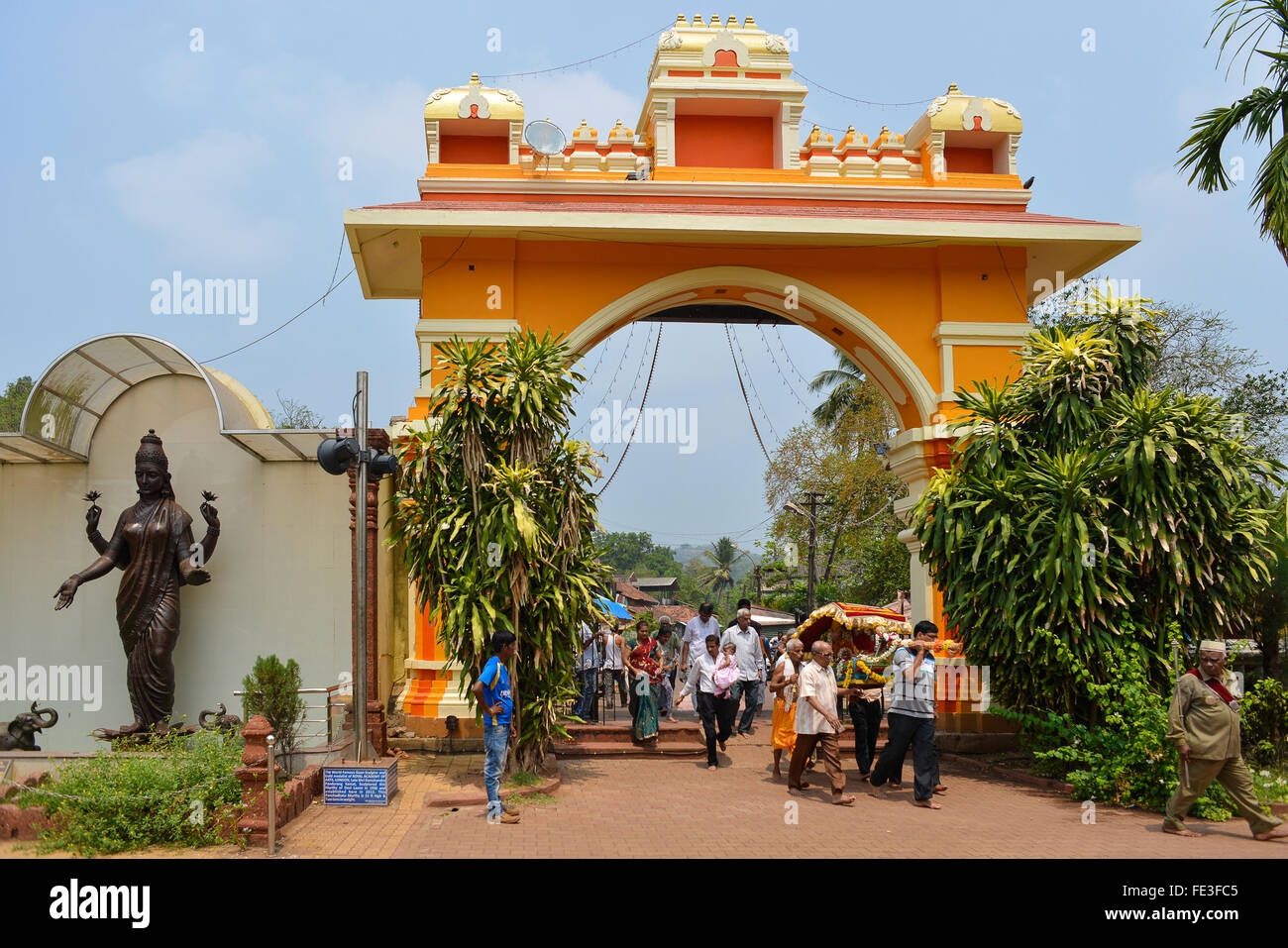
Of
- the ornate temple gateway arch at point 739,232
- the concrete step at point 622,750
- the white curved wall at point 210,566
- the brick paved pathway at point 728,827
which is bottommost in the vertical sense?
the concrete step at point 622,750

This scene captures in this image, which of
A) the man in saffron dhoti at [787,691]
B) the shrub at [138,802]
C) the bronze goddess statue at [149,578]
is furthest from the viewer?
the bronze goddess statue at [149,578]

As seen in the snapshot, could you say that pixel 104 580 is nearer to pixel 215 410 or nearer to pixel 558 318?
pixel 215 410

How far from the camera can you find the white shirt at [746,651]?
1340cm

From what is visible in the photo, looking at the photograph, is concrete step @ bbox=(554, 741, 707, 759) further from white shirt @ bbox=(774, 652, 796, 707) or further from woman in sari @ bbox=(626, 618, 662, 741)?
white shirt @ bbox=(774, 652, 796, 707)

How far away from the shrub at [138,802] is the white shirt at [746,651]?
21.5 ft

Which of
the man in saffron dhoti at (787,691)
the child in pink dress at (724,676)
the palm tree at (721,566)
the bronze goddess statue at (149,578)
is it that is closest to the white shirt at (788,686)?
the man in saffron dhoti at (787,691)

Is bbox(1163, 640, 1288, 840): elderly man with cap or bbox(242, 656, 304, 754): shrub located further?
bbox(242, 656, 304, 754): shrub

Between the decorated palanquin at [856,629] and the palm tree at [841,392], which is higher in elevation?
the palm tree at [841,392]

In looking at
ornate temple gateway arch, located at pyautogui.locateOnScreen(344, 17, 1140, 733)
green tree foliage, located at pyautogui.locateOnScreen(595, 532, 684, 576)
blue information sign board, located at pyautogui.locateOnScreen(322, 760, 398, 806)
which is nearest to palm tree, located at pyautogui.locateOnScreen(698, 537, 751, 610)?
green tree foliage, located at pyautogui.locateOnScreen(595, 532, 684, 576)

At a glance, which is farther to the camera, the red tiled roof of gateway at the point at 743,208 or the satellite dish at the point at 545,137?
the satellite dish at the point at 545,137

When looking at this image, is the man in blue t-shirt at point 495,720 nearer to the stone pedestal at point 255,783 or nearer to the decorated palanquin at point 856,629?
the stone pedestal at point 255,783

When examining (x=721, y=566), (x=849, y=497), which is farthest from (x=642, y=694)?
(x=721, y=566)

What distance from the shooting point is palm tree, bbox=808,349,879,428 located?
33000 millimetres

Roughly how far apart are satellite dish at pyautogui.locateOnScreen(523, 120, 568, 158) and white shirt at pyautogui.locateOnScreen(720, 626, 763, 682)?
6.94m
